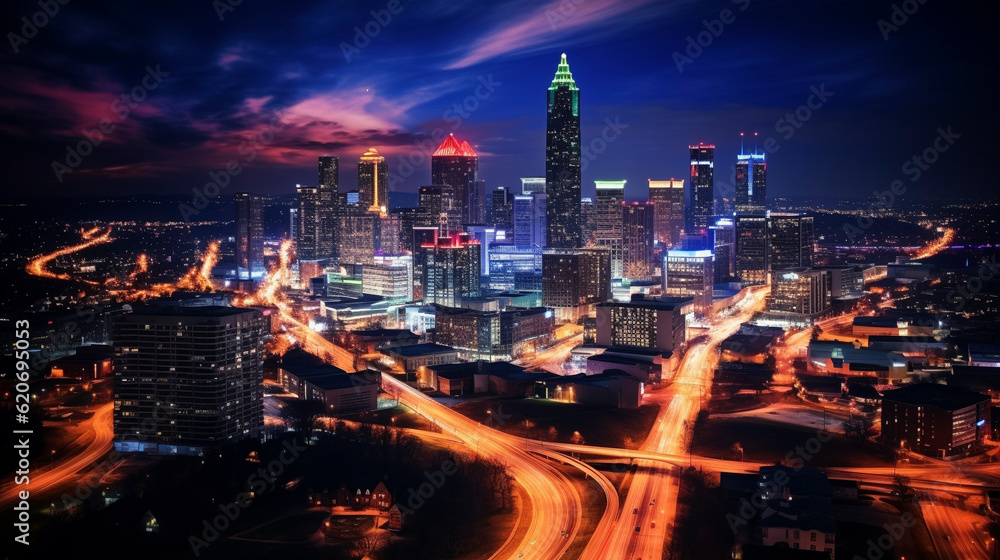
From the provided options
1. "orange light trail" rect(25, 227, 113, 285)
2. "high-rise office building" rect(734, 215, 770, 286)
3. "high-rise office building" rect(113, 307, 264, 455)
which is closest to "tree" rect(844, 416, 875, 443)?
"high-rise office building" rect(113, 307, 264, 455)

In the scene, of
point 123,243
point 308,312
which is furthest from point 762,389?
point 123,243

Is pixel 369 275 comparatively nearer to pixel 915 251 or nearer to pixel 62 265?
pixel 62 265

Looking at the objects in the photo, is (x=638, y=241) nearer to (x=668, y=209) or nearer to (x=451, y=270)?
(x=668, y=209)

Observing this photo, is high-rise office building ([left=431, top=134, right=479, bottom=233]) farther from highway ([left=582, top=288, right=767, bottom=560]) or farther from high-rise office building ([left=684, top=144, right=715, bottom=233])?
highway ([left=582, top=288, right=767, bottom=560])

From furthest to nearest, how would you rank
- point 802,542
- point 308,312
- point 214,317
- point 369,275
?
point 369,275, point 308,312, point 214,317, point 802,542

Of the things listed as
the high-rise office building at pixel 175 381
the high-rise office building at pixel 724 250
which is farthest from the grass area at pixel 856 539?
the high-rise office building at pixel 724 250

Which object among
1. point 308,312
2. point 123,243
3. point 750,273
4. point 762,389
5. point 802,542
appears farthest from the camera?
point 123,243
